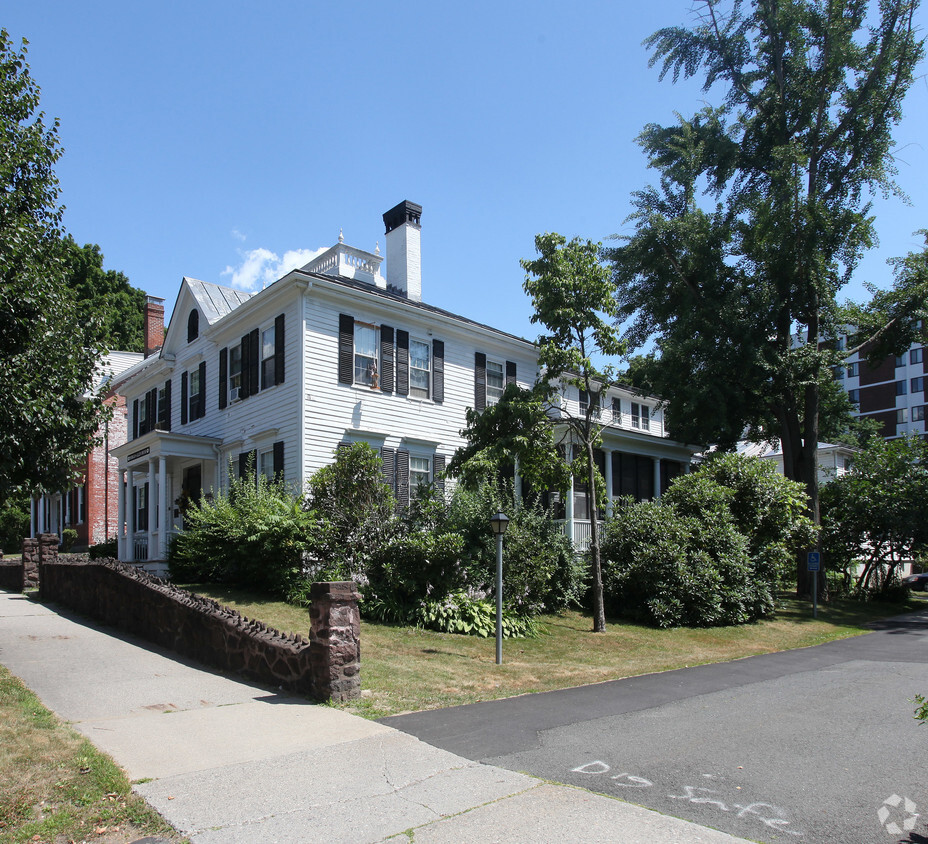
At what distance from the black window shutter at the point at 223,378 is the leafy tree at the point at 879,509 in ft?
62.2

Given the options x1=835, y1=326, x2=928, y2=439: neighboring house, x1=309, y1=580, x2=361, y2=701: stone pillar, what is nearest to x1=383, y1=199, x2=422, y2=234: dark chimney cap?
x1=309, y1=580, x2=361, y2=701: stone pillar

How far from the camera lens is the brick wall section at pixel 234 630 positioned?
793cm

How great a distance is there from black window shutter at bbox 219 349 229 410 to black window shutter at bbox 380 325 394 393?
4661 millimetres

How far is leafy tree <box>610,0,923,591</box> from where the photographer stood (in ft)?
74.7

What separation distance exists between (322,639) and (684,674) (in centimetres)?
580

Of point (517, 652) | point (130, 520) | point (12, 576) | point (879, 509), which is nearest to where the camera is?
point (517, 652)

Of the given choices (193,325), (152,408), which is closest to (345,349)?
(193,325)

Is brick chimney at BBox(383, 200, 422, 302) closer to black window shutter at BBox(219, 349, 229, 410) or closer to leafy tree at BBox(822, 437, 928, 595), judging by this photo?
black window shutter at BBox(219, 349, 229, 410)

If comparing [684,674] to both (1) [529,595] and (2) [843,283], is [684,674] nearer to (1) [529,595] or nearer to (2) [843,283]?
(1) [529,595]

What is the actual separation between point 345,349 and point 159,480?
6087 mm

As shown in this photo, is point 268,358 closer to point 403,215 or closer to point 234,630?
point 403,215

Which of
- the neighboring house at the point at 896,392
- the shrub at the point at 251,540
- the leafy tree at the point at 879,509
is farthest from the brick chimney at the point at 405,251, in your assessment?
the neighboring house at the point at 896,392

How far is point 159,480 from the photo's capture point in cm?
1902

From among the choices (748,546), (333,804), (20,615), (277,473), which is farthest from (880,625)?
(20,615)
